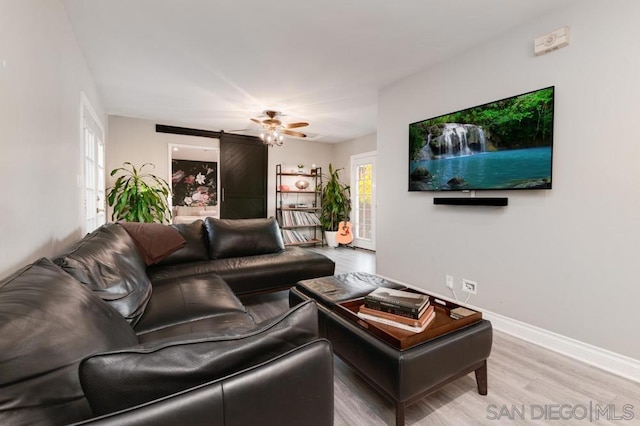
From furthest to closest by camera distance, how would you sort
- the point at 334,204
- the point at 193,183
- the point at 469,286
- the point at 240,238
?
1. the point at 193,183
2. the point at 334,204
3. the point at 240,238
4. the point at 469,286

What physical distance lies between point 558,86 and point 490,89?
500mm

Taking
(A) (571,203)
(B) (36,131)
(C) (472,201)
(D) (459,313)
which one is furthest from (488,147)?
(B) (36,131)

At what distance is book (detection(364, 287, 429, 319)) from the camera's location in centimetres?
146

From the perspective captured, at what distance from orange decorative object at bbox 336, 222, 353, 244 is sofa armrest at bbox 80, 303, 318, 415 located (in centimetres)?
543

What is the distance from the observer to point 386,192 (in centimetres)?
350

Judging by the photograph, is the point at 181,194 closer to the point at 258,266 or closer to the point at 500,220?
the point at 258,266

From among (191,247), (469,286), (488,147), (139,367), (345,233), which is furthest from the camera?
(345,233)

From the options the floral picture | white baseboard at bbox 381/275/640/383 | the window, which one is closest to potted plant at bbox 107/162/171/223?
the window

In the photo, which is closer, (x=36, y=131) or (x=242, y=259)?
(x=36, y=131)

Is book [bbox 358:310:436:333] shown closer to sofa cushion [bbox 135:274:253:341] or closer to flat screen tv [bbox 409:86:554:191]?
sofa cushion [bbox 135:274:253:341]

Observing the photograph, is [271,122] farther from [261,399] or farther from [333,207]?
[261,399]

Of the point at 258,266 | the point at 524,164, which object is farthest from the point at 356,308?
the point at 524,164

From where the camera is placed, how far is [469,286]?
265 centimetres

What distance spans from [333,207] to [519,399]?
4911mm
